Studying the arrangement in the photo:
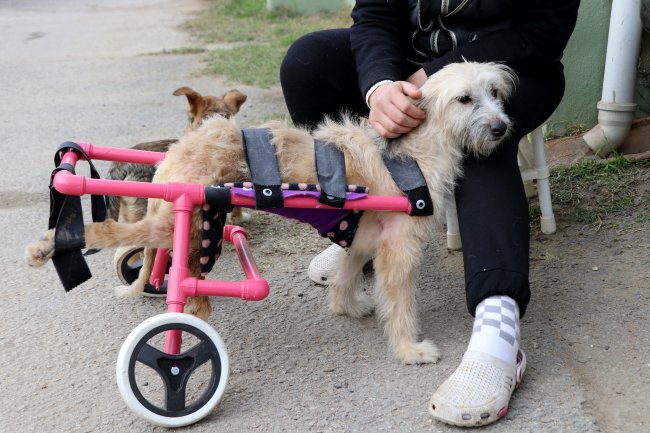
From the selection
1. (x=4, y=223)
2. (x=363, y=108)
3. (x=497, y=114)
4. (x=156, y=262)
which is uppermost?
(x=497, y=114)

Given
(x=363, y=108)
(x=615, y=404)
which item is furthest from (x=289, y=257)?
(x=615, y=404)

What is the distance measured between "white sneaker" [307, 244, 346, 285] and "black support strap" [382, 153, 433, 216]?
31.6 inches

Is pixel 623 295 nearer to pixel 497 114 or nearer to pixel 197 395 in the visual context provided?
pixel 497 114

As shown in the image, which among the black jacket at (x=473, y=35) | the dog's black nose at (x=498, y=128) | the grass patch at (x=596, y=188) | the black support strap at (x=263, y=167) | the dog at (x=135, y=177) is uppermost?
the black jacket at (x=473, y=35)

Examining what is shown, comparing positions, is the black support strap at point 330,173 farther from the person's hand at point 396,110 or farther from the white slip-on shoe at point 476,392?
the white slip-on shoe at point 476,392

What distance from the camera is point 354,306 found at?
10.6 feet

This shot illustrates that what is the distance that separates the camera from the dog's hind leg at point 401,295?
2777mm

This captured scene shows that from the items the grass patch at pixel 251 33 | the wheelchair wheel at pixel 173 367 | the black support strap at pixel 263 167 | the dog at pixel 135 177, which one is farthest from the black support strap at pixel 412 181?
the grass patch at pixel 251 33

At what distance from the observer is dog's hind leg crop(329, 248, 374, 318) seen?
126 inches

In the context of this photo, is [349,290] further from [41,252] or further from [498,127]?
[41,252]

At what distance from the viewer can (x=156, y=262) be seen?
123 inches

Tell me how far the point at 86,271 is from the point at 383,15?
153 cm

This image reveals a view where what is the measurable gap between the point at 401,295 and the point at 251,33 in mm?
8508

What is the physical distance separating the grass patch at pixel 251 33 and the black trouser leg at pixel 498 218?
4.92 metres
